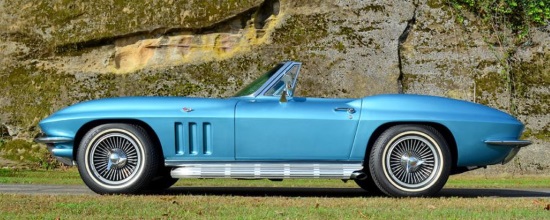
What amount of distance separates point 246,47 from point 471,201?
27.2ft

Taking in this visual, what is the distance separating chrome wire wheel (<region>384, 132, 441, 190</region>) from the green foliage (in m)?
7.84

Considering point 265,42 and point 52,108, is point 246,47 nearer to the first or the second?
point 265,42

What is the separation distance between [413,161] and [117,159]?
8.23ft

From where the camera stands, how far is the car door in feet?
25.6

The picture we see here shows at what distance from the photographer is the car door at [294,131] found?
25.6 ft

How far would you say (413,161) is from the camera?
785 cm

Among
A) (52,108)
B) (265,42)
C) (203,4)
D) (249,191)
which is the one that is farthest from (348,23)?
(249,191)

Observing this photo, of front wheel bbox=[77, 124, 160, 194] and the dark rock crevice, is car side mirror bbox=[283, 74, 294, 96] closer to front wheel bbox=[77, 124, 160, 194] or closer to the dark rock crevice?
front wheel bbox=[77, 124, 160, 194]

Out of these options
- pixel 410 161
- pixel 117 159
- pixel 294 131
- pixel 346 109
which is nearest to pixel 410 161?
pixel 410 161

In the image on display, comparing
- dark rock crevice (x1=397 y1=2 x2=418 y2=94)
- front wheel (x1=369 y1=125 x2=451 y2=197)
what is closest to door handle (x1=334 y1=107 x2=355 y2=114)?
front wheel (x1=369 y1=125 x2=451 y2=197)

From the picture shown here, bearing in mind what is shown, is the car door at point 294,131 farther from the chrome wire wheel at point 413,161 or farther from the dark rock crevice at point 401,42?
the dark rock crevice at point 401,42

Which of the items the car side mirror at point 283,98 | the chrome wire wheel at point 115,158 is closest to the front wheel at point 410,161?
the car side mirror at point 283,98

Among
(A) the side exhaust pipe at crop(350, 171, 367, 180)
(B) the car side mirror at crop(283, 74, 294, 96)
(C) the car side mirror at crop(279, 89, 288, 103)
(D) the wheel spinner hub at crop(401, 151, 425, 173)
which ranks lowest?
(A) the side exhaust pipe at crop(350, 171, 367, 180)

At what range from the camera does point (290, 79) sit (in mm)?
7918
